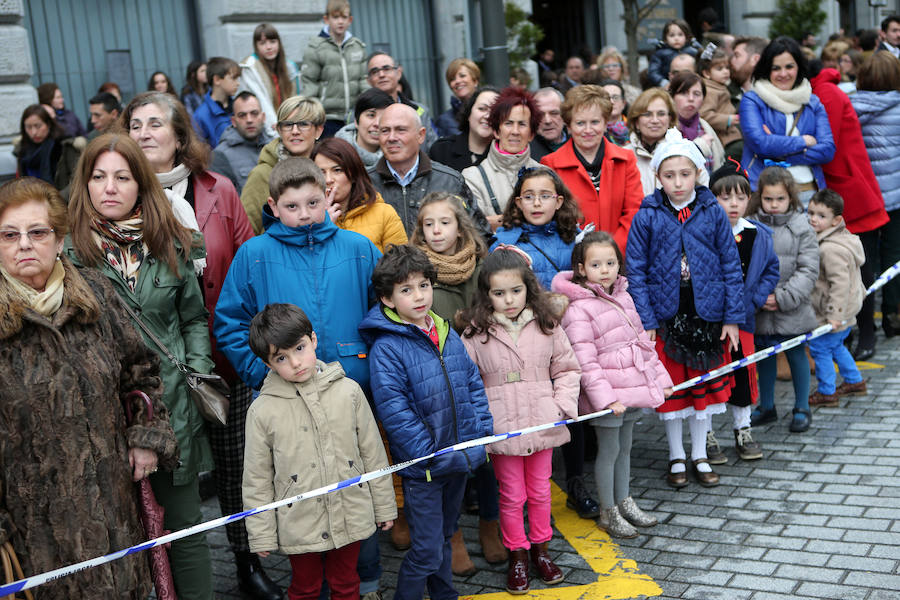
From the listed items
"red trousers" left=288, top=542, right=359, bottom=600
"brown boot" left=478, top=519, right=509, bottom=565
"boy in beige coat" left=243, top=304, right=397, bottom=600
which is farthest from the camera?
"brown boot" left=478, top=519, right=509, bottom=565

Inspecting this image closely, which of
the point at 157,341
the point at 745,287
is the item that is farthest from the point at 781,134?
the point at 157,341

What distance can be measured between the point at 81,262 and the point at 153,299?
0.32 meters

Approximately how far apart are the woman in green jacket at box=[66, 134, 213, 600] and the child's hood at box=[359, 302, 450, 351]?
2.38ft

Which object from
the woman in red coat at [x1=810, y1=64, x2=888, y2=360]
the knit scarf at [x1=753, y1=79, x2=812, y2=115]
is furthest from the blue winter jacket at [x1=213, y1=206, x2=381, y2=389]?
the woman in red coat at [x1=810, y1=64, x2=888, y2=360]

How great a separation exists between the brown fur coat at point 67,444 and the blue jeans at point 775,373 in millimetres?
4522

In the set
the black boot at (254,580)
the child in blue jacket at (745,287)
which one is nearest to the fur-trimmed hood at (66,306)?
the black boot at (254,580)

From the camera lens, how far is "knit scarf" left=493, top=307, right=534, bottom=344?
4938 millimetres

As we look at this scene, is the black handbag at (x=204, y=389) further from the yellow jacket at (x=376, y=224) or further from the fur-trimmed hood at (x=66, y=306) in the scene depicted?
the yellow jacket at (x=376, y=224)

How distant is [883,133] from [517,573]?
5.90m

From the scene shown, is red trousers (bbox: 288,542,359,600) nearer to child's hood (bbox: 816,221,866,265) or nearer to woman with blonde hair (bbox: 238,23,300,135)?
child's hood (bbox: 816,221,866,265)

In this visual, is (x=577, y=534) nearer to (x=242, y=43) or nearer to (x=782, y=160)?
(x=782, y=160)

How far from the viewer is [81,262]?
13.5 feet

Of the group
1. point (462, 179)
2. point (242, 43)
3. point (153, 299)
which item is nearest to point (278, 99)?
point (242, 43)

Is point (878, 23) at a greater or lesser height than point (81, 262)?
greater
